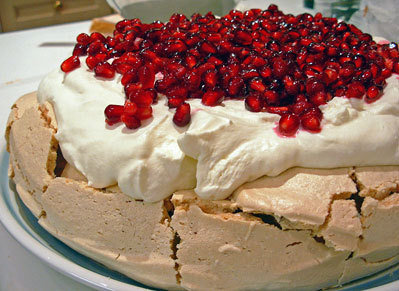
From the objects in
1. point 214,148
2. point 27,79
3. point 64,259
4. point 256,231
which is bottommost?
point 27,79

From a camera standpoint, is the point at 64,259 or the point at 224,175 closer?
the point at 224,175

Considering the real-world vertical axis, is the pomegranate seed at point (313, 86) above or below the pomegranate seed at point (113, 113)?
above

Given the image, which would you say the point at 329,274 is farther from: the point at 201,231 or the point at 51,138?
the point at 51,138

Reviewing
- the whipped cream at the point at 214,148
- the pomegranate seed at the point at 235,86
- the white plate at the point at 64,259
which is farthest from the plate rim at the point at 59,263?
the pomegranate seed at the point at 235,86

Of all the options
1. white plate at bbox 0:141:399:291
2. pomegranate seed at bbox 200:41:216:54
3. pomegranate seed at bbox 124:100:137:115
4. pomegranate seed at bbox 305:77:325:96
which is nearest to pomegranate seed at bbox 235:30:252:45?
pomegranate seed at bbox 200:41:216:54

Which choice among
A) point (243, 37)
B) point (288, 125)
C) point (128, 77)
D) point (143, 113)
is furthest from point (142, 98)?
point (243, 37)

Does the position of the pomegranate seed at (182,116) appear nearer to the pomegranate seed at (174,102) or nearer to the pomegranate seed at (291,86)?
the pomegranate seed at (174,102)

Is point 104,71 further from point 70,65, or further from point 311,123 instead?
point 311,123

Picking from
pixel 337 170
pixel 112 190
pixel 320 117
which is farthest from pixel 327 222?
pixel 112 190
